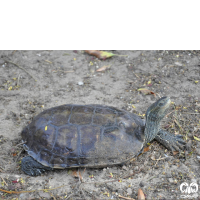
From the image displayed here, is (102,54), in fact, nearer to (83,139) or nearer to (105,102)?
(105,102)

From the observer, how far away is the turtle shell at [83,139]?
3.15 metres

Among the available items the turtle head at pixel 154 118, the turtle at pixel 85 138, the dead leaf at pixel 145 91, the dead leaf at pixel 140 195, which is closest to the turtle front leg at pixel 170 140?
the turtle at pixel 85 138

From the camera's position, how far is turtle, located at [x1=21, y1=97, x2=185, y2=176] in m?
3.15

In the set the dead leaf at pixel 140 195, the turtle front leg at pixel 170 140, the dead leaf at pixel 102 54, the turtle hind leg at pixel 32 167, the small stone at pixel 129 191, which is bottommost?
the small stone at pixel 129 191

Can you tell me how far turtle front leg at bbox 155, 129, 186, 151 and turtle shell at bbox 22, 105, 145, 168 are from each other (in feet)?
1.27

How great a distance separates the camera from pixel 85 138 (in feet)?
10.4

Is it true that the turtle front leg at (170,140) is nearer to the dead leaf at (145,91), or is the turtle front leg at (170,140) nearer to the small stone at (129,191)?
the small stone at (129,191)

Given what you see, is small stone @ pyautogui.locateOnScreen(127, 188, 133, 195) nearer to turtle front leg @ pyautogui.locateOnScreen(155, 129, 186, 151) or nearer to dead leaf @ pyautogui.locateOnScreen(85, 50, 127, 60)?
turtle front leg @ pyautogui.locateOnScreen(155, 129, 186, 151)

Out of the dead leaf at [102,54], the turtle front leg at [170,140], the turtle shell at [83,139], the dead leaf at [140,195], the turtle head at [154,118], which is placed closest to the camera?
the dead leaf at [140,195]

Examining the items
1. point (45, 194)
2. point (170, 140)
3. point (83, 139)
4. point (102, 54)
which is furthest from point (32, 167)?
point (102, 54)

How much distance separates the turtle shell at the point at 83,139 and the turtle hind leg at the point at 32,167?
78 mm

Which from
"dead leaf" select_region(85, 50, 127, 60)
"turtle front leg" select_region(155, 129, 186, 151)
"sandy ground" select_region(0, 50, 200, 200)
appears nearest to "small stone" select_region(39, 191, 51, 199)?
"sandy ground" select_region(0, 50, 200, 200)

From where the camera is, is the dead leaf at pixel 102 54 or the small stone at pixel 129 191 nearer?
the small stone at pixel 129 191

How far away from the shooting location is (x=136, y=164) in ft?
11.0
